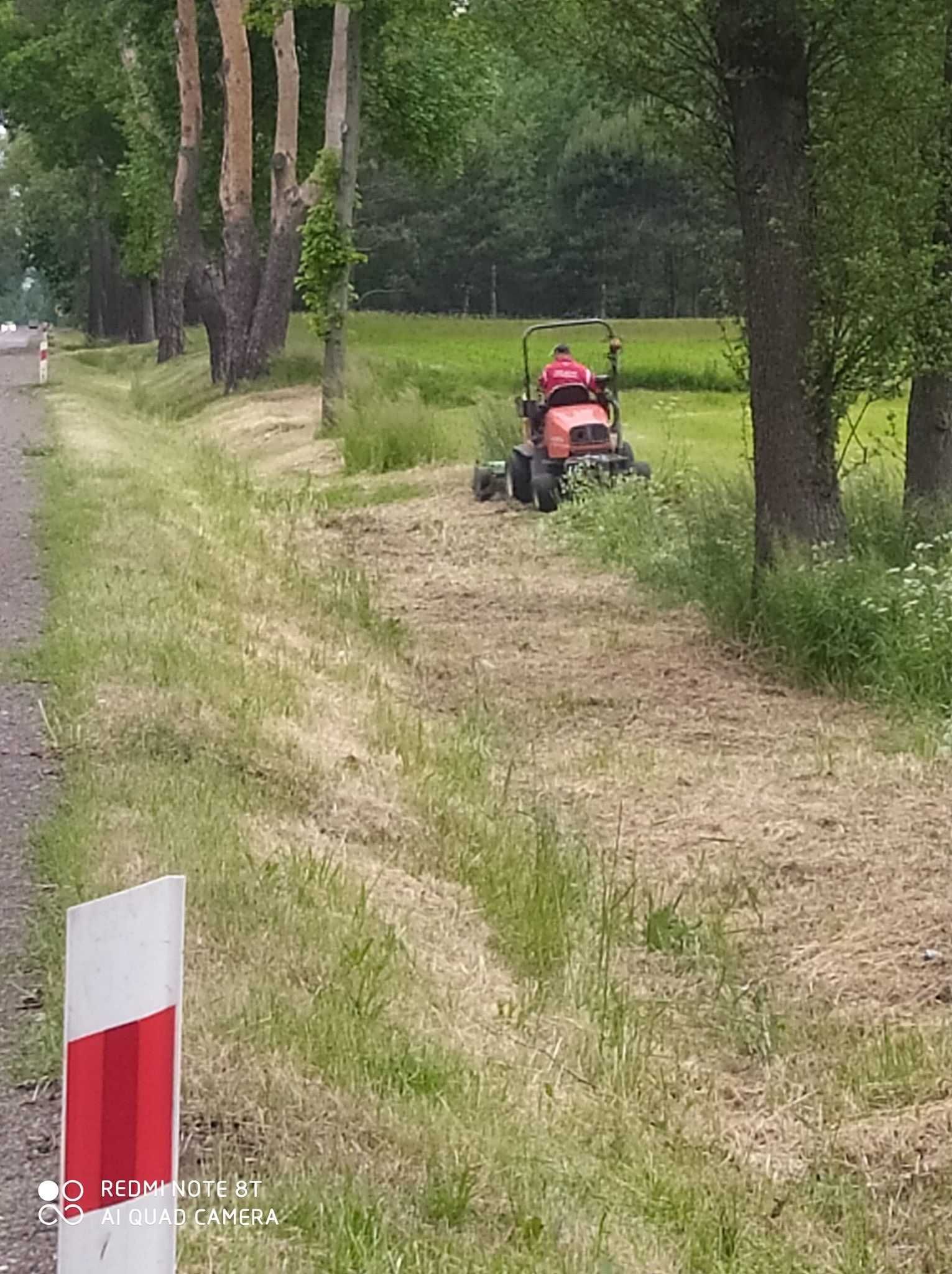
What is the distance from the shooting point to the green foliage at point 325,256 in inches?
1051

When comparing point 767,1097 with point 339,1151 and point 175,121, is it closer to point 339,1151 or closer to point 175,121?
point 339,1151

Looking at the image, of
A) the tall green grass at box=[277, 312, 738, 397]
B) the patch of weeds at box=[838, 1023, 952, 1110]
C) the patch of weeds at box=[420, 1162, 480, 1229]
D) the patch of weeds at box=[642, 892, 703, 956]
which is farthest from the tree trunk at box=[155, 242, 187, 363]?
the patch of weeds at box=[420, 1162, 480, 1229]

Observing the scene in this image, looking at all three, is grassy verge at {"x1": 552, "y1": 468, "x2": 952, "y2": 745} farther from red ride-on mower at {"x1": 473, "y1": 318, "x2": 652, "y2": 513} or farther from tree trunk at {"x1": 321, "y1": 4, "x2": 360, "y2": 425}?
tree trunk at {"x1": 321, "y1": 4, "x2": 360, "y2": 425}

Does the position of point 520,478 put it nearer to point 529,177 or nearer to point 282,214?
point 282,214

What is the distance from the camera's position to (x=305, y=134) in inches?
1437

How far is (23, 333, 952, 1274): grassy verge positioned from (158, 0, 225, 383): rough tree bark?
25.0m

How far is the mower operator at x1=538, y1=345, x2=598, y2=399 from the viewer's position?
18844mm

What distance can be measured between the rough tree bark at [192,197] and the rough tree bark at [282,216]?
1.25 metres

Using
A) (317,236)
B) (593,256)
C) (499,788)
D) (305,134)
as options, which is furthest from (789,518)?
(593,256)

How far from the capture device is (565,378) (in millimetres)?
18875

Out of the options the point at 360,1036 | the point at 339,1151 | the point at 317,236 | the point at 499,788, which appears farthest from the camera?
the point at 317,236

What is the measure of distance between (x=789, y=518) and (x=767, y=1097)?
6615 millimetres

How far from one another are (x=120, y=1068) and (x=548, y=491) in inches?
610

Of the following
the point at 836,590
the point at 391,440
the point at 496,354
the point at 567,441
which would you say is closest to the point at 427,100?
the point at 496,354
